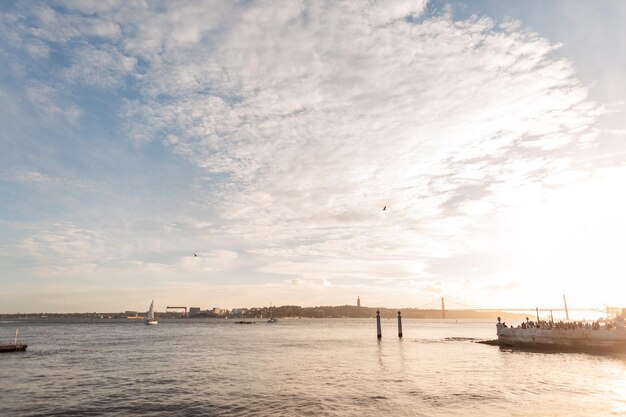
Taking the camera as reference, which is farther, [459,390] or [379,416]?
[459,390]

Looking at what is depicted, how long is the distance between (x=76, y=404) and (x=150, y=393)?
18.2ft

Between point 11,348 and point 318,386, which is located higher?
point 11,348

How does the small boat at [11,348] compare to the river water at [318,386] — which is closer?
the river water at [318,386]

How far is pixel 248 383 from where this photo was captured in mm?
38344

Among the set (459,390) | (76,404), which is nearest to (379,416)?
(459,390)

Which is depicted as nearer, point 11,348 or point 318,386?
point 318,386

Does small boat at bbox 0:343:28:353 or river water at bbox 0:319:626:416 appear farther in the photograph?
small boat at bbox 0:343:28:353

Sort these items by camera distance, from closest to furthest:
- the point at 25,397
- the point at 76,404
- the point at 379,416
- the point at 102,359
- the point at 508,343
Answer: the point at 379,416 < the point at 76,404 < the point at 25,397 < the point at 102,359 < the point at 508,343

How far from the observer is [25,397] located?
32625mm

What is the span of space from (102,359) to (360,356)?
1470 inches

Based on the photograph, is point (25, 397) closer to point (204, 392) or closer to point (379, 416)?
point (204, 392)

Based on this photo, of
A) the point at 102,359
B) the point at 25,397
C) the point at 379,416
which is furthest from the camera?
the point at 102,359

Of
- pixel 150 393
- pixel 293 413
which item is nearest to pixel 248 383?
pixel 150 393

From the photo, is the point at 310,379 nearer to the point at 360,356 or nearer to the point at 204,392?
the point at 204,392
